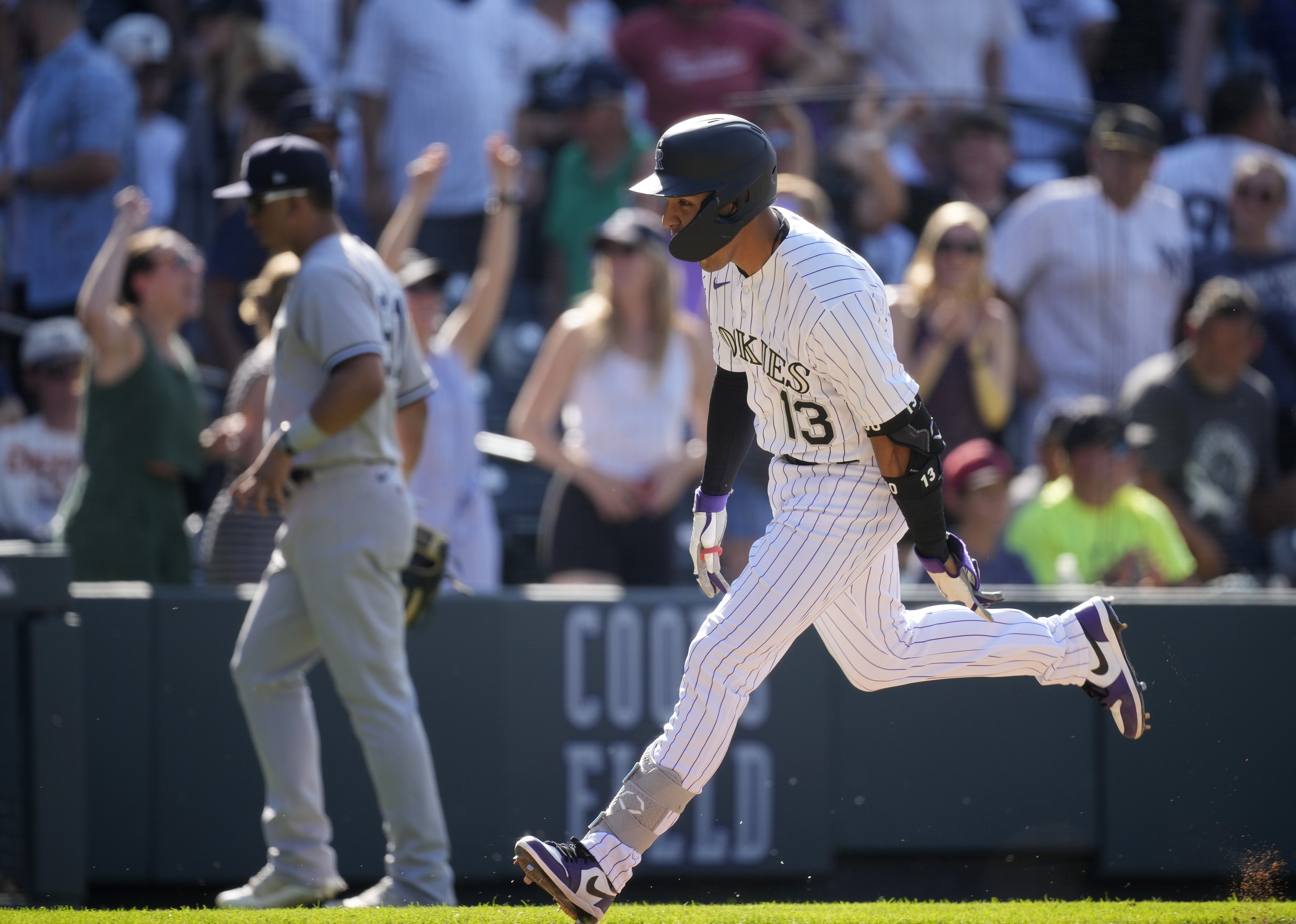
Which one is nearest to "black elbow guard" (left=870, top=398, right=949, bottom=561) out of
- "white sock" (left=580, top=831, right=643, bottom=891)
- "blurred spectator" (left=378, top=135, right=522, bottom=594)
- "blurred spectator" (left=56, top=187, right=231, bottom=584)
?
"white sock" (left=580, top=831, right=643, bottom=891)

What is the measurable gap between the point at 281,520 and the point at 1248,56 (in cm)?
571

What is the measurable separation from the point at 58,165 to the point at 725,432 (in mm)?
4198

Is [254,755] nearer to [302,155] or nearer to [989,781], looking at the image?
[302,155]

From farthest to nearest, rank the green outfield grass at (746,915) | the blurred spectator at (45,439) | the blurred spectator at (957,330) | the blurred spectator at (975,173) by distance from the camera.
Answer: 1. the blurred spectator at (975,173)
2. the blurred spectator at (957,330)
3. the blurred spectator at (45,439)
4. the green outfield grass at (746,915)

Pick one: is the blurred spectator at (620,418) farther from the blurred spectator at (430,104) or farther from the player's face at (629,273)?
the blurred spectator at (430,104)

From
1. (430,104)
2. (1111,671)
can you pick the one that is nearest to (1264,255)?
(1111,671)

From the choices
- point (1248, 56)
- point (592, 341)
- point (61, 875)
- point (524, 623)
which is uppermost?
point (1248, 56)

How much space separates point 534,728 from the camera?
18.1 feet

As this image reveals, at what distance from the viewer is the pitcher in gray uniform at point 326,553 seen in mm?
4109

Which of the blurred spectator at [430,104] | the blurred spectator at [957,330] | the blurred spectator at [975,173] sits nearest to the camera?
the blurred spectator at [957,330]

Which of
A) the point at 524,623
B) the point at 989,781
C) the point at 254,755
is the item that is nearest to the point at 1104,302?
the point at 989,781

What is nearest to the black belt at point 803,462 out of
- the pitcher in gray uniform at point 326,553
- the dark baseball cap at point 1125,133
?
the pitcher in gray uniform at point 326,553

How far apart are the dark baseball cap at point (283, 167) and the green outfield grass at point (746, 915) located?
204 cm

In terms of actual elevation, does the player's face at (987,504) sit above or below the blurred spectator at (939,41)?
below
